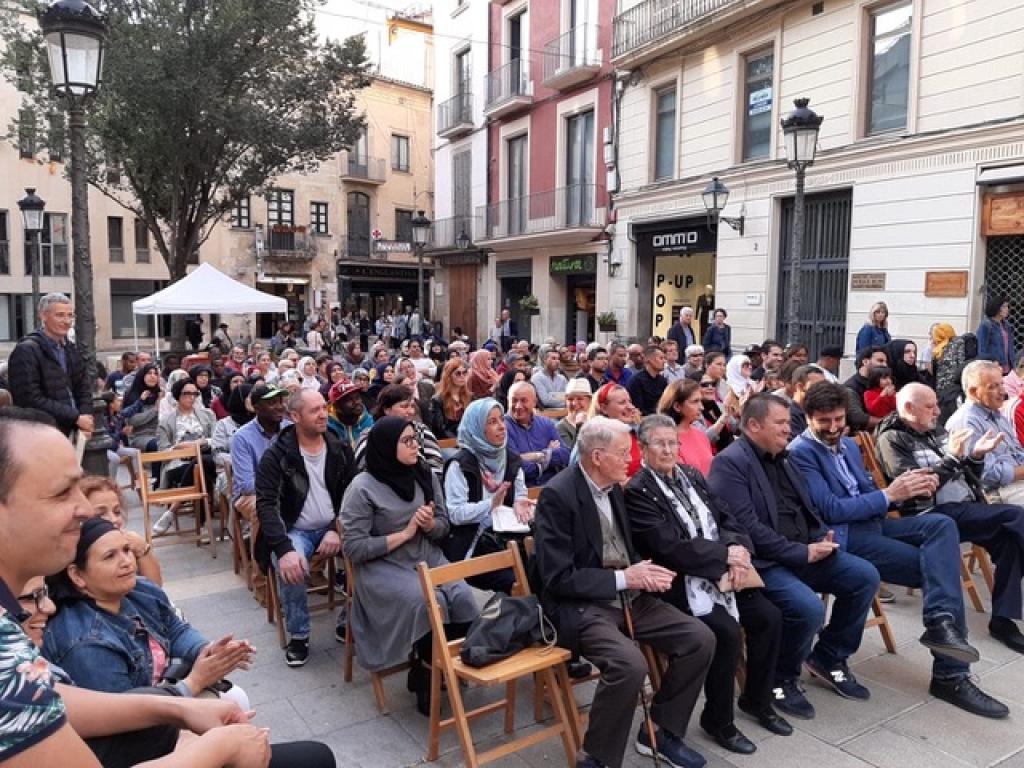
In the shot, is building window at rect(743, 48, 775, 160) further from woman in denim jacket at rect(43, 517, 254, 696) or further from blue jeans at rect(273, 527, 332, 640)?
woman in denim jacket at rect(43, 517, 254, 696)

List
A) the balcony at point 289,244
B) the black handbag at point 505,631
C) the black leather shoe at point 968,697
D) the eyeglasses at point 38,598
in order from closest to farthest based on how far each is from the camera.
→ the eyeglasses at point 38,598 → the black handbag at point 505,631 → the black leather shoe at point 968,697 → the balcony at point 289,244

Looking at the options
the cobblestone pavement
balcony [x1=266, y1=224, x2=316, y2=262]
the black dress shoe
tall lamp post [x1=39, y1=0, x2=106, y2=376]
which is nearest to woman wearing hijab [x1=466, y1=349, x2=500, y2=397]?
the cobblestone pavement

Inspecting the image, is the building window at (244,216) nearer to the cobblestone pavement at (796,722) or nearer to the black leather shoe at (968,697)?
the cobblestone pavement at (796,722)

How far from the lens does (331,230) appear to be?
35.8 metres

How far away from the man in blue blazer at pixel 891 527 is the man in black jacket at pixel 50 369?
215 inches

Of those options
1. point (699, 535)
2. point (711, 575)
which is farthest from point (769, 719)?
→ point (699, 535)

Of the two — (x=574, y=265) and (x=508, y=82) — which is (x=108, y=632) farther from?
(x=508, y=82)

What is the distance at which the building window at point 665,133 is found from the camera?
53.7ft

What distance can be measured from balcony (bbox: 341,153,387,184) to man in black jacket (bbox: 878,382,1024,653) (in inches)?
1350

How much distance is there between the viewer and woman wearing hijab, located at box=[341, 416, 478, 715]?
3.67 meters

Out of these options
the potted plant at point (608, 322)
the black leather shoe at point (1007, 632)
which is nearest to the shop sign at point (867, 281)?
the potted plant at point (608, 322)

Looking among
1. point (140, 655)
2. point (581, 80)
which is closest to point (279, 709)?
point (140, 655)

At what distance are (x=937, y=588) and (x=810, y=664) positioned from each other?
2.59 ft

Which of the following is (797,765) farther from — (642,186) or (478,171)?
(478,171)
